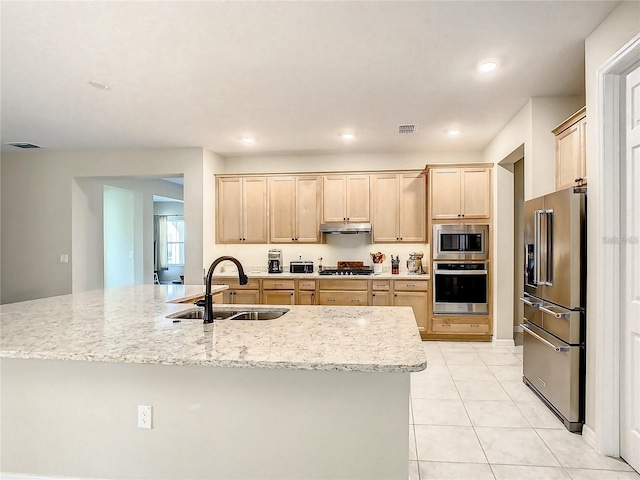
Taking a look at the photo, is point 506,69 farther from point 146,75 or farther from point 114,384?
point 114,384

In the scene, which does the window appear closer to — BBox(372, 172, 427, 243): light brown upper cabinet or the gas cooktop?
the gas cooktop

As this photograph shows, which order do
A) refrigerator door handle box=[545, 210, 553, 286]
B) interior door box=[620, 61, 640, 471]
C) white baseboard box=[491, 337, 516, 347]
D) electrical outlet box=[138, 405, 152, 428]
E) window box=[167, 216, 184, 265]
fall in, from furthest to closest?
window box=[167, 216, 184, 265] < white baseboard box=[491, 337, 516, 347] < refrigerator door handle box=[545, 210, 553, 286] < interior door box=[620, 61, 640, 471] < electrical outlet box=[138, 405, 152, 428]

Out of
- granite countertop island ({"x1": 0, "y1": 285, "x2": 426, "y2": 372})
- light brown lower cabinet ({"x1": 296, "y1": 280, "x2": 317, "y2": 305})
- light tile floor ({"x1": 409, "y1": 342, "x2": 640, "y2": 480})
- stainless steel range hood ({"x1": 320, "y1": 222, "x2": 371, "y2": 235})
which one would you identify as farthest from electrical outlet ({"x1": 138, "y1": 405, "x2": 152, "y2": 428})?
stainless steel range hood ({"x1": 320, "y1": 222, "x2": 371, "y2": 235})

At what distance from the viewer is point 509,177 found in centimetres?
473

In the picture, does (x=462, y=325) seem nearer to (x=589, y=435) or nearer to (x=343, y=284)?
(x=343, y=284)

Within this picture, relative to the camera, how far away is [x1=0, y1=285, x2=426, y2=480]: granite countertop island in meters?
1.64

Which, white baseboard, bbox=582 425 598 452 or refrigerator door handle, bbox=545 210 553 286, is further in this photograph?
refrigerator door handle, bbox=545 210 553 286

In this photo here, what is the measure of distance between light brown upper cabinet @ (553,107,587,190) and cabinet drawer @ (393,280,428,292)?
2.28m

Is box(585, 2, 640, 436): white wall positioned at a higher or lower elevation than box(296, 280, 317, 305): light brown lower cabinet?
higher

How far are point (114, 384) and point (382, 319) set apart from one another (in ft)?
4.79

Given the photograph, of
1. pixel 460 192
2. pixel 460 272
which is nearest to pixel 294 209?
pixel 460 192

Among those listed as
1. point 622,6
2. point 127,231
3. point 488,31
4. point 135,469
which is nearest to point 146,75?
point 488,31

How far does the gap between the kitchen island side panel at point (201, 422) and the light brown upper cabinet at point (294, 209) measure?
12.6ft

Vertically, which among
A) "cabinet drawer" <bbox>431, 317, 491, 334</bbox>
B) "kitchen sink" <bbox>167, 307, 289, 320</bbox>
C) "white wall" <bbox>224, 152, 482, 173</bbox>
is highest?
"white wall" <bbox>224, 152, 482, 173</bbox>
